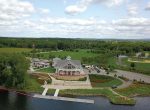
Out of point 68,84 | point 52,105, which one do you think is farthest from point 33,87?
point 52,105

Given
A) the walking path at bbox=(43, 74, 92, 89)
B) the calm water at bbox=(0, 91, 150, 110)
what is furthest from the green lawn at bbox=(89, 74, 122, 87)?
the calm water at bbox=(0, 91, 150, 110)

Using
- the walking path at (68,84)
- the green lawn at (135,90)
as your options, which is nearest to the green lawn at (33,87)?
the walking path at (68,84)

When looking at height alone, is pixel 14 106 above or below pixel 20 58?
below

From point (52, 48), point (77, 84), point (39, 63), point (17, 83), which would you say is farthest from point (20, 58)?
point (52, 48)

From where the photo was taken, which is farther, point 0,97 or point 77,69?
point 77,69

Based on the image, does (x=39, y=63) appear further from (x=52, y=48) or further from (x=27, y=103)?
(x=52, y=48)

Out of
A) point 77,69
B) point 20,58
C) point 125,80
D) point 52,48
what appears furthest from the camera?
point 52,48

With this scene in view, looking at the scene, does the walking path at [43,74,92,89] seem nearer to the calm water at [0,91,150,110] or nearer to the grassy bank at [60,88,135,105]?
the grassy bank at [60,88,135,105]

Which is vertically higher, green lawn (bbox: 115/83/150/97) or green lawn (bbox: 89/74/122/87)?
green lawn (bbox: 89/74/122/87)
